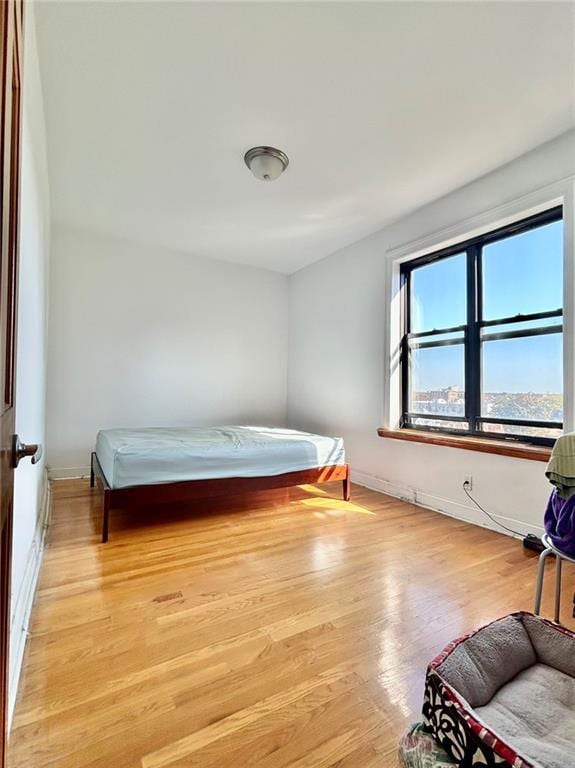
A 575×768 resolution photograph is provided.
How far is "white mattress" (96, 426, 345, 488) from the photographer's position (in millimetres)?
2449

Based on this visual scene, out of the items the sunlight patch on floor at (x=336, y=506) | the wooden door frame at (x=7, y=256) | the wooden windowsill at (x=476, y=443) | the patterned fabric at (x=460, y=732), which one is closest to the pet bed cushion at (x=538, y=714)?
the patterned fabric at (x=460, y=732)

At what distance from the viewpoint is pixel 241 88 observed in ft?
6.49

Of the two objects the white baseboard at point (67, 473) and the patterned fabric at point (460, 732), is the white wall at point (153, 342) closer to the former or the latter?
the white baseboard at point (67, 473)

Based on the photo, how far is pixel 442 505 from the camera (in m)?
3.02

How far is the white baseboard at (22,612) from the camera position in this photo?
116 cm

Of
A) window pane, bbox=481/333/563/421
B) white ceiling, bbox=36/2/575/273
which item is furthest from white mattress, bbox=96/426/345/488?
white ceiling, bbox=36/2/575/273

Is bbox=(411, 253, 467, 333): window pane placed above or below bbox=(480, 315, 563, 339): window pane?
above

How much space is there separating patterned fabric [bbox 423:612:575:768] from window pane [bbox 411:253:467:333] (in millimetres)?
2743

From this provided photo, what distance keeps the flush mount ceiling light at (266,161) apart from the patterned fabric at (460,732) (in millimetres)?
2800

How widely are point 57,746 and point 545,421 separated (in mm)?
2920

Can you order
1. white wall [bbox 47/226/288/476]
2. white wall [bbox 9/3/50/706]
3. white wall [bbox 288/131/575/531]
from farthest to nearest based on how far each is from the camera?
1. white wall [bbox 47/226/288/476]
2. white wall [bbox 288/131/575/531]
3. white wall [bbox 9/3/50/706]

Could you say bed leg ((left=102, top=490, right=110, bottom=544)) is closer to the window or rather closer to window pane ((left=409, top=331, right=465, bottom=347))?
the window

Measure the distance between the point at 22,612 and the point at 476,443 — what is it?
9.33 ft

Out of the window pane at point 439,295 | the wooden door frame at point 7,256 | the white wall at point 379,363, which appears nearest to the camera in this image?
the wooden door frame at point 7,256
